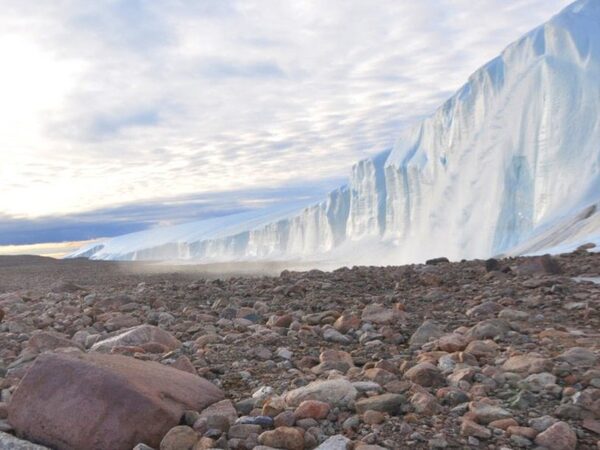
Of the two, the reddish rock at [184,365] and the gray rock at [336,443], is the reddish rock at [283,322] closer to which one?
the reddish rock at [184,365]

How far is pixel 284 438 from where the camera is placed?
6.79ft

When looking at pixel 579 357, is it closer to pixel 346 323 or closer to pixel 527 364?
pixel 527 364

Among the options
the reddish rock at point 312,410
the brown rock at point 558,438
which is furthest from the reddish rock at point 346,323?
the brown rock at point 558,438

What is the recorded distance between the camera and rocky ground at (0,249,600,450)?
7.07 ft

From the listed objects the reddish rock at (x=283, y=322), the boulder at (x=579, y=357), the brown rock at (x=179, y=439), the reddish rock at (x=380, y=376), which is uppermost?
the boulder at (x=579, y=357)

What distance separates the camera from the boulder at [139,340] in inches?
145

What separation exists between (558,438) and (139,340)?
8.54 ft

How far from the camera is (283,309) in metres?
5.11

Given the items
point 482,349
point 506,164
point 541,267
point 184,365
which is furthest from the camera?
point 506,164

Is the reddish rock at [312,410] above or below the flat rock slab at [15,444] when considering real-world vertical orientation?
above

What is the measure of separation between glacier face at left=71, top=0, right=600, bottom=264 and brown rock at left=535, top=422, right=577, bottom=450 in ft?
30.8

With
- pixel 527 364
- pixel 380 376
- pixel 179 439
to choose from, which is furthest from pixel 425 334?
pixel 179 439

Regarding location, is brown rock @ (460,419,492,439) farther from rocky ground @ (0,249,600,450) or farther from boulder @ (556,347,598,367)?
boulder @ (556,347,598,367)

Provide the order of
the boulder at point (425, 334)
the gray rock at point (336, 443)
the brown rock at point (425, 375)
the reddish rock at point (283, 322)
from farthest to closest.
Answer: the reddish rock at point (283, 322), the boulder at point (425, 334), the brown rock at point (425, 375), the gray rock at point (336, 443)
